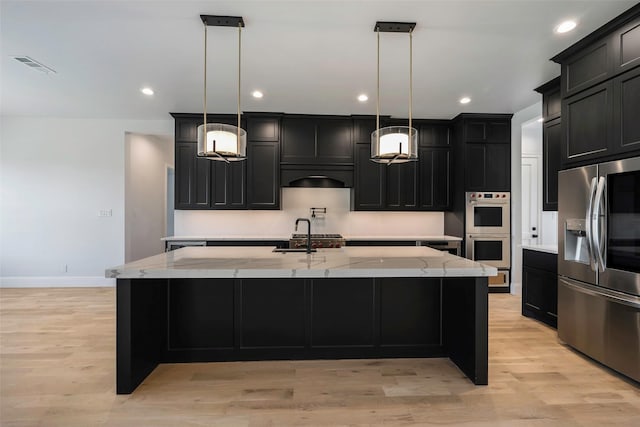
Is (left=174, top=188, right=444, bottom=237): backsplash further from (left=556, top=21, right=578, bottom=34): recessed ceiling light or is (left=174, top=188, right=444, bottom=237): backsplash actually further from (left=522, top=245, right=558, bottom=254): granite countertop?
(left=556, top=21, right=578, bottom=34): recessed ceiling light

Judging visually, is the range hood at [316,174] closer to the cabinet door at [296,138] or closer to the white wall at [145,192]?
the cabinet door at [296,138]

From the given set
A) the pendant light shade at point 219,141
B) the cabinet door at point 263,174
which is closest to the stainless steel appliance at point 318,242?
the cabinet door at point 263,174

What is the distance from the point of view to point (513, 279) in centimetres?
506

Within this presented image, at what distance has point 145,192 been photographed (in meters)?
6.09

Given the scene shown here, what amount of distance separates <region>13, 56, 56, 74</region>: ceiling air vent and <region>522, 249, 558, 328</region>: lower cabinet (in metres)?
5.56

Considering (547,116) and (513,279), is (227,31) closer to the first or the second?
(547,116)

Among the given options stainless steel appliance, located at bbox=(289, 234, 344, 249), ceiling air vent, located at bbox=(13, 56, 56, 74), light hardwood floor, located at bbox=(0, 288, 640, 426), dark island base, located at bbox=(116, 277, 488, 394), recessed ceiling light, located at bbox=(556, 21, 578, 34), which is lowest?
light hardwood floor, located at bbox=(0, 288, 640, 426)

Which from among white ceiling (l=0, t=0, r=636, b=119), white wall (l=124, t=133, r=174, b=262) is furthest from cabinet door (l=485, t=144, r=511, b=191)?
white wall (l=124, t=133, r=174, b=262)

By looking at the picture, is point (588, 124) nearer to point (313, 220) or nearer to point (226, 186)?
point (313, 220)

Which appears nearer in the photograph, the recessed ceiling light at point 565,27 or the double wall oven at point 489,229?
the recessed ceiling light at point 565,27

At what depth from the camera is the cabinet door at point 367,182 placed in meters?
5.06

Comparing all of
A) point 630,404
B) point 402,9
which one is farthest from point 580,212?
point 402,9

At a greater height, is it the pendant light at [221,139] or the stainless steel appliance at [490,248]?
the pendant light at [221,139]

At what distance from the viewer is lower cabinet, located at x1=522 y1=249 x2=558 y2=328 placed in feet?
11.3
